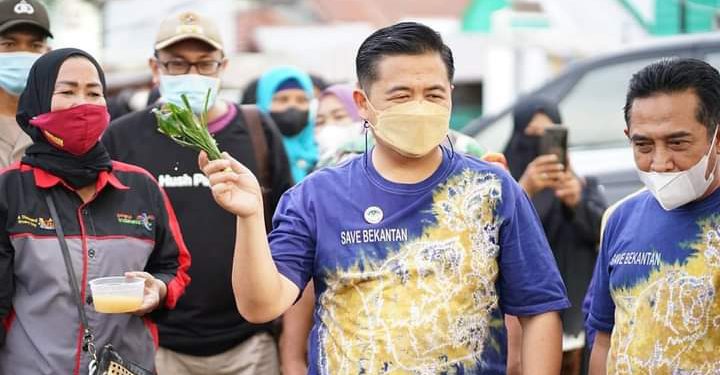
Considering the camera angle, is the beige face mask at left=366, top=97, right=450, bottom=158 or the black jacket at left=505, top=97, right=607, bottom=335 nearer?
the beige face mask at left=366, top=97, right=450, bottom=158

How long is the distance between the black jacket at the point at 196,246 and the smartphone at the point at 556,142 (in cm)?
172

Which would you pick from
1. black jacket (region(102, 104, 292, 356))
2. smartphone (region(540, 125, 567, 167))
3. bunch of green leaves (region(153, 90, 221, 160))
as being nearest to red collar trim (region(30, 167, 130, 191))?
bunch of green leaves (region(153, 90, 221, 160))

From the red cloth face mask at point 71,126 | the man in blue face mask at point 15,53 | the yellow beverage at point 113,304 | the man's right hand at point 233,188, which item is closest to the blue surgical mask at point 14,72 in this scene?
the man in blue face mask at point 15,53

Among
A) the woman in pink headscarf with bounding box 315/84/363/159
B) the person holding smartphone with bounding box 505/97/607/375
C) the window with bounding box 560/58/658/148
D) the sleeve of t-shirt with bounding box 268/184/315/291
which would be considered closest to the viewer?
the sleeve of t-shirt with bounding box 268/184/315/291

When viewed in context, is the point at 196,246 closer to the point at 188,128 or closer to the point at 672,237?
the point at 188,128

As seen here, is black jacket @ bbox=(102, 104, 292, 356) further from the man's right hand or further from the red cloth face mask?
the man's right hand

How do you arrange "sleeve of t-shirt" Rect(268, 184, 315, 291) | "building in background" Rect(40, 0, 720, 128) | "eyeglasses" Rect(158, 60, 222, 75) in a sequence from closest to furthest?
"sleeve of t-shirt" Rect(268, 184, 315, 291) < "eyeglasses" Rect(158, 60, 222, 75) < "building in background" Rect(40, 0, 720, 128)

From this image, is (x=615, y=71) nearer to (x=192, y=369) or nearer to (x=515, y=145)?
(x=515, y=145)

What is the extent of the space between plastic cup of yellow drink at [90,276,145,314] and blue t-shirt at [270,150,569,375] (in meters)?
0.60

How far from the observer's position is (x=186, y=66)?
527 centimetres

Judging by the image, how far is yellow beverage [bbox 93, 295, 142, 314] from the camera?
145 inches

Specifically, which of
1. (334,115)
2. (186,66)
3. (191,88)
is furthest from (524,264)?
(334,115)

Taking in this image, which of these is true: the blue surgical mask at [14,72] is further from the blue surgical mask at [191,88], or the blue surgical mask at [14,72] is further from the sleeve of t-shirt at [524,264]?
the sleeve of t-shirt at [524,264]

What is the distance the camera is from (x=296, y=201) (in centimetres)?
347
